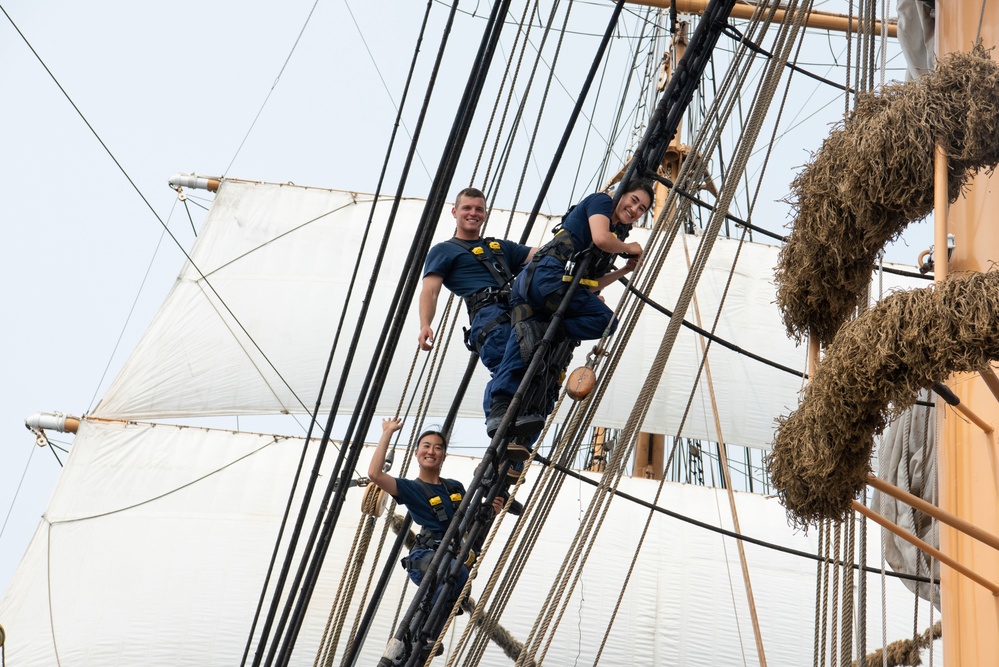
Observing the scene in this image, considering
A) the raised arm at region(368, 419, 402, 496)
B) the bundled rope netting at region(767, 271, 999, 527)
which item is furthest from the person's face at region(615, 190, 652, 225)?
the bundled rope netting at region(767, 271, 999, 527)

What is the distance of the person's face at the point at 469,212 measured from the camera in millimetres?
4043

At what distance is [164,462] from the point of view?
38.8 feet

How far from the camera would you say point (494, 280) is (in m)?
4.10

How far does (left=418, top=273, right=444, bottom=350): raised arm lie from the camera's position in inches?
151

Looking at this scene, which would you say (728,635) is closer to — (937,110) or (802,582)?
(802,582)

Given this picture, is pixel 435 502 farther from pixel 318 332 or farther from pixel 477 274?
pixel 318 332

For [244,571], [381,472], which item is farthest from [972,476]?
[244,571]

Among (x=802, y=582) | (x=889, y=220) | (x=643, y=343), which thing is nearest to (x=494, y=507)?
(x=889, y=220)

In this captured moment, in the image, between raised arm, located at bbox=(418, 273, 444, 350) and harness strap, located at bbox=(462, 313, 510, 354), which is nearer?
raised arm, located at bbox=(418, 273, 444, 350)

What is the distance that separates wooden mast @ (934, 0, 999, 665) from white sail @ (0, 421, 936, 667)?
657cm

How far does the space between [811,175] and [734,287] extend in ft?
33.9

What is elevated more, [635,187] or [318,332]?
[318,332]

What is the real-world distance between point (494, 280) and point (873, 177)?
153 centimetres

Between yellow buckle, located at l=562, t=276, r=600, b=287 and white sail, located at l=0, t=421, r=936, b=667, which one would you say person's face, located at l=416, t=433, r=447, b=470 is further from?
white sail, located at l=0, t=421, r=936, b=667
